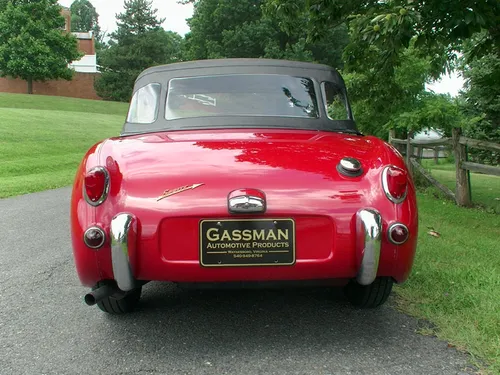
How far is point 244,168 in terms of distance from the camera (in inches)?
108

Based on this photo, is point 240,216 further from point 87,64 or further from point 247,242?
point 87,64

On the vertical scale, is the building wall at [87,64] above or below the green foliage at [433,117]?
above

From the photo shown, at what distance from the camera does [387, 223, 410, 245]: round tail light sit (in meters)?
2.63

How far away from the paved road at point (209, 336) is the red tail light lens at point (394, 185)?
0.82 metres

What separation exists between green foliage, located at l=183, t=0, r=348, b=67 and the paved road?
33.5 metres

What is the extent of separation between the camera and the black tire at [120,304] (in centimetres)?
315

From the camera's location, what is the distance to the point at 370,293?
3.17 m

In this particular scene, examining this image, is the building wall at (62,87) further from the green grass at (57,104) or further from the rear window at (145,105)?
the rear window at (145,105)

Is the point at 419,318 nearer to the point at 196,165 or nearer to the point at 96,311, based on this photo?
the point at 196,165

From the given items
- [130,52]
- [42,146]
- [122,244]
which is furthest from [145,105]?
[130,52]

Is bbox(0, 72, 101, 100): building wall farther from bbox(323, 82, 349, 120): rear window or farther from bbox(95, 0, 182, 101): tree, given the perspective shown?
bbox(323, 82, 349, 120): rear window

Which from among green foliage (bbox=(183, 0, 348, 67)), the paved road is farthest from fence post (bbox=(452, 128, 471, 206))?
green foliage (bbox=(183, 0, 348, 67))

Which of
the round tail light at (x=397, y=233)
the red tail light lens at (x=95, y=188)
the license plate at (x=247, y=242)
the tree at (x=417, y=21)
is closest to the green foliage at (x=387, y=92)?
the tree at (x=417, y=21)

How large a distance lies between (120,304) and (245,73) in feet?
6.09
